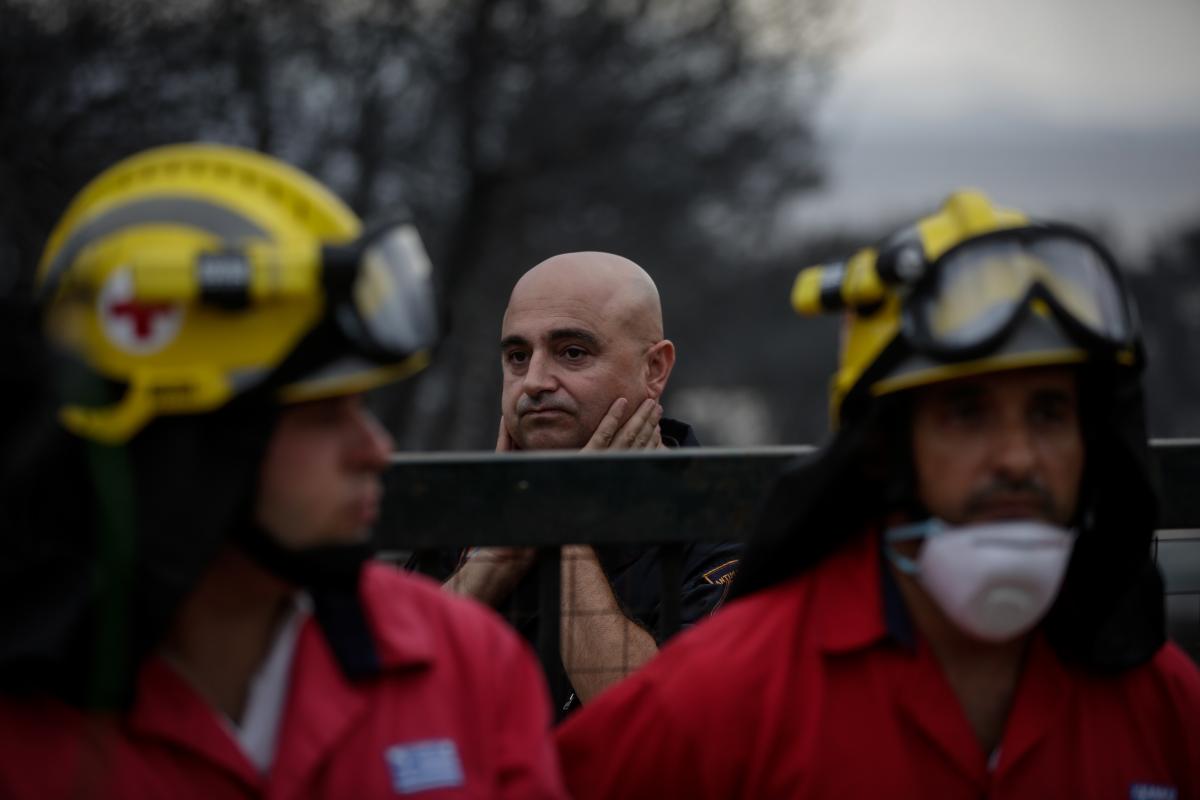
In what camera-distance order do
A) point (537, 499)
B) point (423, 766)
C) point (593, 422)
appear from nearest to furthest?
point (423, 766)
point (537, 499)
point (593, 422)

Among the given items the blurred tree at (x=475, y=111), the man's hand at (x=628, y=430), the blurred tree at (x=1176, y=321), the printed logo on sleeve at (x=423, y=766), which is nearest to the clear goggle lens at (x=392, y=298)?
the printed logo on sleeve at (x=423, y=766)

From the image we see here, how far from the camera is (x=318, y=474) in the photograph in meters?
2.68

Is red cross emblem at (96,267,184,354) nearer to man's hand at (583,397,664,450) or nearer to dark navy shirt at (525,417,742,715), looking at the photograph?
dark navy shirt at (525,417,742,715)

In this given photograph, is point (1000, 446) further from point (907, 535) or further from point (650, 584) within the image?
point (650, 584)

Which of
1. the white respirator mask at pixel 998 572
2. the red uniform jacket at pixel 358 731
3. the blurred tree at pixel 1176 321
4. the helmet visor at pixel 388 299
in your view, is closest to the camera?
the red uniform jacket at pixel 358 731

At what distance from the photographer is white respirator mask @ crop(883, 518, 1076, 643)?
2.87m

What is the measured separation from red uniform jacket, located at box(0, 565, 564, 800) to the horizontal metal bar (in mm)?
636

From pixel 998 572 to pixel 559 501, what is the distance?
3.60 ft

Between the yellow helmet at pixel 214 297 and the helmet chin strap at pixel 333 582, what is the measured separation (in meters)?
0.26

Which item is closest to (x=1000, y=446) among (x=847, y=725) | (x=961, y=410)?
(x=961, y=410)

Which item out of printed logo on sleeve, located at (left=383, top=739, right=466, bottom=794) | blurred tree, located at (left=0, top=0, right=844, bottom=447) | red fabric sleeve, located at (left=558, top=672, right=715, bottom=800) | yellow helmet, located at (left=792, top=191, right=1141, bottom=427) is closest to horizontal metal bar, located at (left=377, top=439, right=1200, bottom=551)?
red fabric sleeve, located at (left=558, top=672, right=715, bottom=800)

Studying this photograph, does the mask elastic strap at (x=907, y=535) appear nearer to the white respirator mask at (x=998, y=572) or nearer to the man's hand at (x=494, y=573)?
the white respirator mask at (x=998, y=572)

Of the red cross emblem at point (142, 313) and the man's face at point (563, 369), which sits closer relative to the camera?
the red cross emblem at point (142, 313)

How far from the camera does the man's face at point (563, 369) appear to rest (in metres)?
5.00
